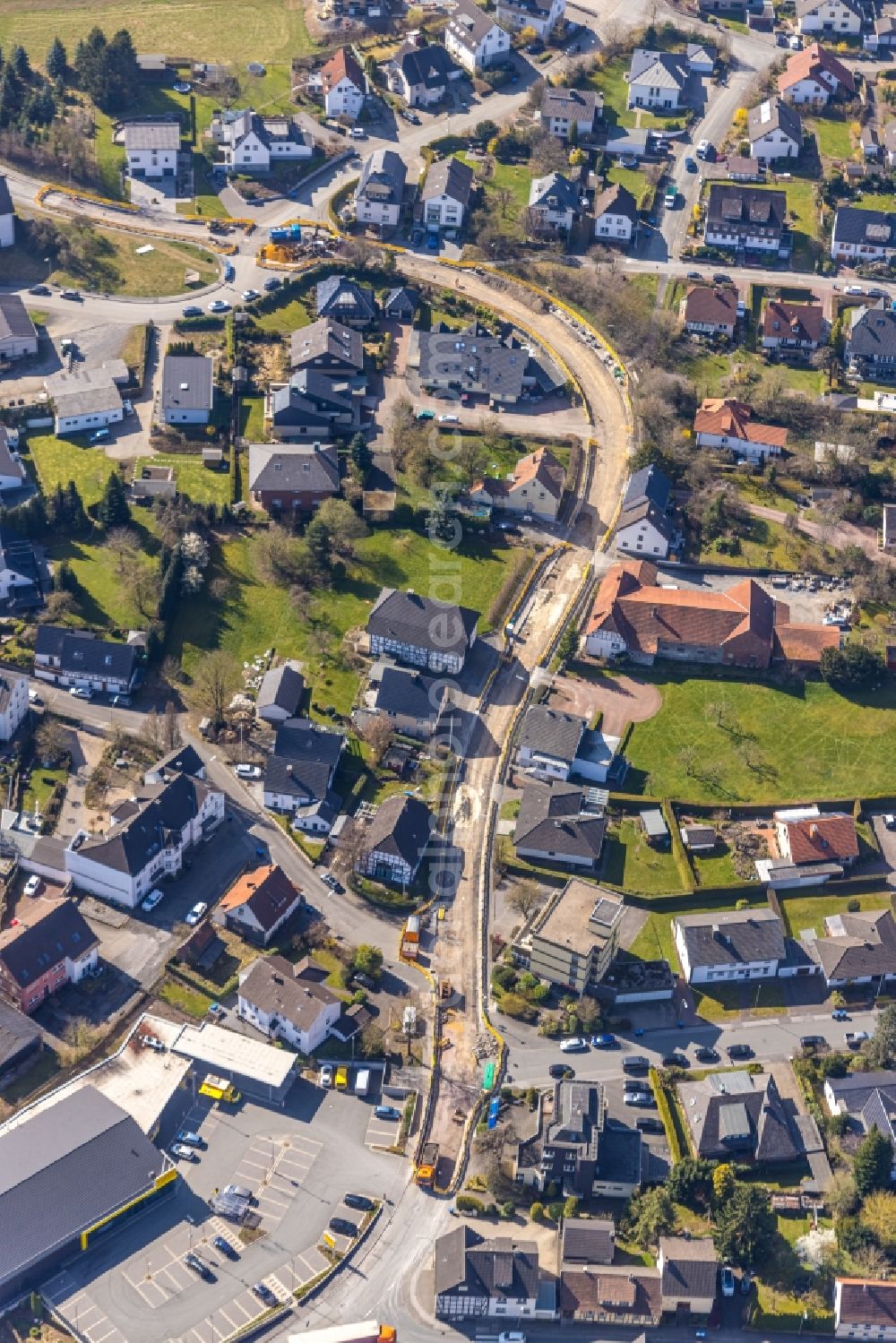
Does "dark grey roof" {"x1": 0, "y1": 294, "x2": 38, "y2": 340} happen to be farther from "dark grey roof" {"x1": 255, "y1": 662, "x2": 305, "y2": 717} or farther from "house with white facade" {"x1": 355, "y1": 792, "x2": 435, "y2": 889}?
"house with white facade" {"x1": 355, "y1": 792, "x2": 435, "y2": 889}

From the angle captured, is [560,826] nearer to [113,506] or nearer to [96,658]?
[96,658]

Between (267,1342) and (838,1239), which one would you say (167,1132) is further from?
(838,1239)

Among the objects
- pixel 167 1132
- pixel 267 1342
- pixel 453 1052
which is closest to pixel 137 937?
pixel 167 1132

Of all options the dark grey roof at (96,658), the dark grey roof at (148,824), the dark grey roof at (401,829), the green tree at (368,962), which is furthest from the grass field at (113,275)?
the green tree at (368,962)

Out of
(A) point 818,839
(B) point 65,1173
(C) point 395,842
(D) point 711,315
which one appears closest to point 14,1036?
(B) point 65,1173

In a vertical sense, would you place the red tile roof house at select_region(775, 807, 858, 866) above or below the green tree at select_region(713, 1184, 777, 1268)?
above

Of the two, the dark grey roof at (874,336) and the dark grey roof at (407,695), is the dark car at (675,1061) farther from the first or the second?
the dark grey roof at (874,336)

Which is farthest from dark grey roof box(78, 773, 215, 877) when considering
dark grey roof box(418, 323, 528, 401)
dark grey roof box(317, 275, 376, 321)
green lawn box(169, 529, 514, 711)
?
dark grey roof box(317, 275, 376, 321)
